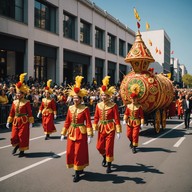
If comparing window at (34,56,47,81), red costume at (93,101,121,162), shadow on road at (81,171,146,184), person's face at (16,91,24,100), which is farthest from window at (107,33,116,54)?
shadow on road at (81,171,146,184)

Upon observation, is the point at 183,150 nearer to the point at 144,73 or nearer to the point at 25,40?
the point at 144,73

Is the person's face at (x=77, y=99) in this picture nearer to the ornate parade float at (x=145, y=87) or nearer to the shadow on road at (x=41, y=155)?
the shadow on road at (x=41, y=155)

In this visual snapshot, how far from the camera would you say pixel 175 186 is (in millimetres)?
Answer: 5355

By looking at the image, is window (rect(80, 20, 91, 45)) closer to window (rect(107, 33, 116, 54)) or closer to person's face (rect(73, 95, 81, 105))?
window (rect(107, 33, 116, 54))

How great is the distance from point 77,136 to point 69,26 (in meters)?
23.0

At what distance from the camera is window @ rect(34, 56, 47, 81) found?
23653mm

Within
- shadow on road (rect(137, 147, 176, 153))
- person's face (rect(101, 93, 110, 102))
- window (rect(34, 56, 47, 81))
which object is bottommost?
shadow on road (rect(137, 147, 176, 153))

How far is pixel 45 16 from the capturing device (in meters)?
23.8

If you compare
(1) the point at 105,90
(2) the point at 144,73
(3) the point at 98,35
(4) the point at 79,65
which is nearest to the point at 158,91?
(2) the point at 144,73

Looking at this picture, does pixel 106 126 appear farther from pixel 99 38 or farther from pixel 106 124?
pixel 99 38

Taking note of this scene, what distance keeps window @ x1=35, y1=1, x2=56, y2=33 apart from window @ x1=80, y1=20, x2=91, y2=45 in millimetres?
5178

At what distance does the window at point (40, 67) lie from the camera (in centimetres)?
2365

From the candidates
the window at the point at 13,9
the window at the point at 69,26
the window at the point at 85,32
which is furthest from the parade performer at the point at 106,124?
the window at the point at 85,32

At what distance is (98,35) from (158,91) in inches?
938
